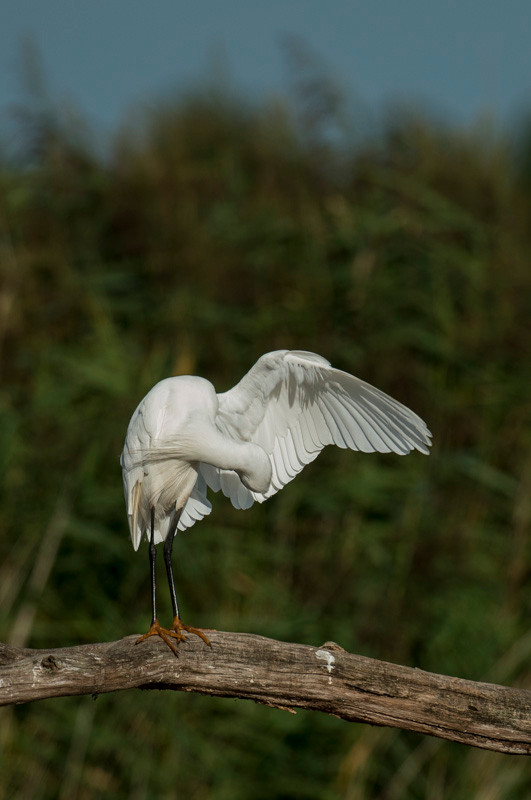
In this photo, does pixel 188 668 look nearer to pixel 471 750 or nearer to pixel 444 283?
pixel 471 750

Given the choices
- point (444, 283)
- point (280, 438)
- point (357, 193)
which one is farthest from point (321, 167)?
point (280, 438)

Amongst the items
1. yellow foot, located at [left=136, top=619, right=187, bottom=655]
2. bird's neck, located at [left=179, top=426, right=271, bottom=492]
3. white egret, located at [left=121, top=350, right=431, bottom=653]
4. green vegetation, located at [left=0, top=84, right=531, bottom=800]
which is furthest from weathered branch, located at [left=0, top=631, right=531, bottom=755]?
green vegetation, located at [left=0, top=84, right=531, bottom=800]

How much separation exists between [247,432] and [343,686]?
3.19ft

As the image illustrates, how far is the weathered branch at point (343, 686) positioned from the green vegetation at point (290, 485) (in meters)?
1.64

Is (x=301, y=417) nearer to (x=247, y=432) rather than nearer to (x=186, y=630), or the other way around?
(x=247, y=432)

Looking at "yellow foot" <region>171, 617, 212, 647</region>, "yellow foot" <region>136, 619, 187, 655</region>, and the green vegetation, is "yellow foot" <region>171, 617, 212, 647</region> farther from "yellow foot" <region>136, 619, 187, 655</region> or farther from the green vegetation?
the green vegetation

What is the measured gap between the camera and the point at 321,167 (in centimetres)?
568

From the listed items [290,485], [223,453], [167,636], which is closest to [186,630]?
[167,636]

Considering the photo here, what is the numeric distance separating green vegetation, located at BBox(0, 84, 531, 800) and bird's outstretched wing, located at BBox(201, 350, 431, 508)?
1.18m

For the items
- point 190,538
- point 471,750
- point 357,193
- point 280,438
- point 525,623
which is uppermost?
point 357,193

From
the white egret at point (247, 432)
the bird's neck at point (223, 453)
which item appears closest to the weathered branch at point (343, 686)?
the white egret at point (247, 432)

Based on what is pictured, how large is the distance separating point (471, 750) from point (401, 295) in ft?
6.60

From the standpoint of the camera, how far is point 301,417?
3.10 metres

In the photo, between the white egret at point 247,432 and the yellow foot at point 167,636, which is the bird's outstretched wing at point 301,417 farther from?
the yellow foot at point 167,636
